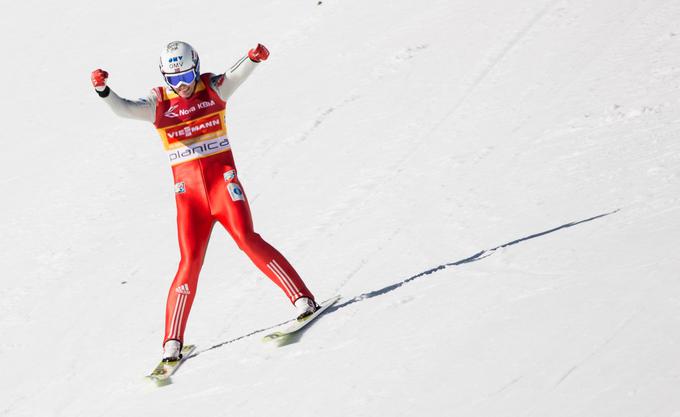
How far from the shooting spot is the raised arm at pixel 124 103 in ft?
21.5

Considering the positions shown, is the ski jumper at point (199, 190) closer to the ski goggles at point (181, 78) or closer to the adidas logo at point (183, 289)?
the adidas logo at point (183, 289)

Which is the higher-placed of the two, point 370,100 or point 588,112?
point 370,100

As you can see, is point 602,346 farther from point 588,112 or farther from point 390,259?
point 588,112

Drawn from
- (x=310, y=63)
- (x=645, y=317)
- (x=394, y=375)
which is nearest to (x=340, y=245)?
(x=394, y=375)

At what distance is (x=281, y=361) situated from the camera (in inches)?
244

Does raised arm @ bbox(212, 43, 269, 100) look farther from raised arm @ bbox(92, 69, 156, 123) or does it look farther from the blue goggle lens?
raised arm @ bbox(92, 69, 156, 123)

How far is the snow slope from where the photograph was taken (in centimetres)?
555

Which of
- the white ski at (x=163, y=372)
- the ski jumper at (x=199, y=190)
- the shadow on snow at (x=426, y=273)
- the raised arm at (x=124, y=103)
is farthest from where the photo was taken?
the shadow on snow at (x=426, y=273)

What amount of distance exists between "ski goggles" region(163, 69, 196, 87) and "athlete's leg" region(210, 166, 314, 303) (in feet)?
2.19

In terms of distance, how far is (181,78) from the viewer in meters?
6.71

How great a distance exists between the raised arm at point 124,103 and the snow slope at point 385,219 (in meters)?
1.51

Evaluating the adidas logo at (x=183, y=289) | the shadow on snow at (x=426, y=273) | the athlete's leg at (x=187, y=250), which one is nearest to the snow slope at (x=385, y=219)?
the shadow on snow at (x=426, y=273)

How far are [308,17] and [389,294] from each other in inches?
292

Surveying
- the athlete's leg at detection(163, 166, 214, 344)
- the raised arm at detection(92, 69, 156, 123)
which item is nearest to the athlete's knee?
the athlete's leg at detection(163, 166, 214, 344)
